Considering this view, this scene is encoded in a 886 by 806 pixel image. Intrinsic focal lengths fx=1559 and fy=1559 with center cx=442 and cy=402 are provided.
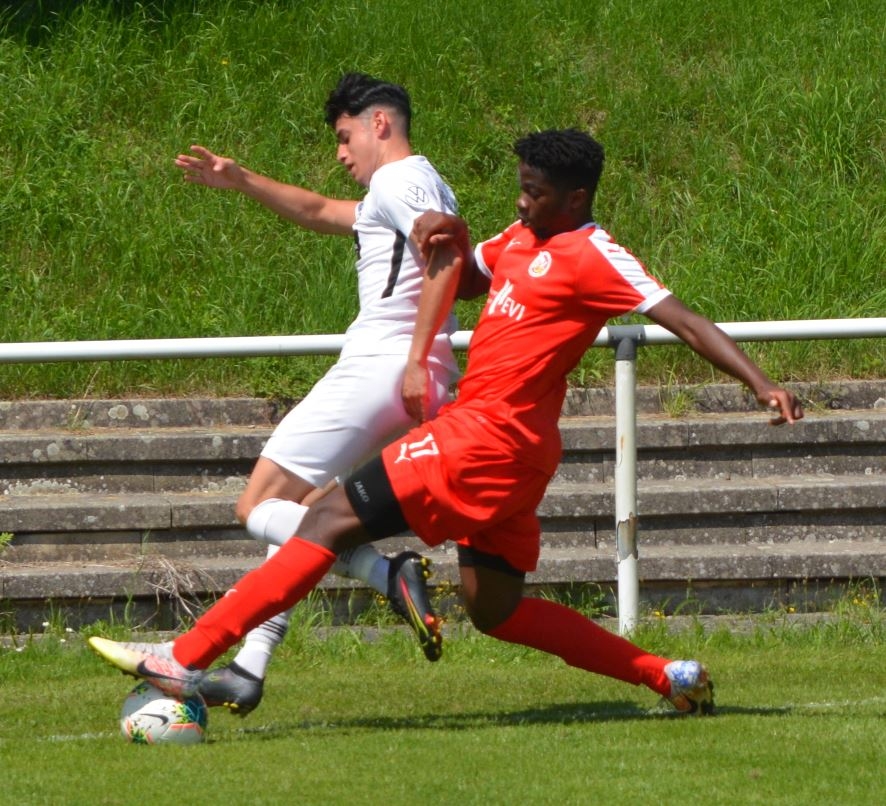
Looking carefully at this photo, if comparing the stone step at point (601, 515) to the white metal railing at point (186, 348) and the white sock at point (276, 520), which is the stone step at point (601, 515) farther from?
the white sock at point (276, 520)

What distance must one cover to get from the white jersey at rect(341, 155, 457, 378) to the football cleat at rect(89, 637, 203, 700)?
1.19m

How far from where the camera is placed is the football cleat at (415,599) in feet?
15.6

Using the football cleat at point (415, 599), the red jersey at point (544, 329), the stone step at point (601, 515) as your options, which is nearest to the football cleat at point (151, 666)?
the football cleat at point (415, 599)

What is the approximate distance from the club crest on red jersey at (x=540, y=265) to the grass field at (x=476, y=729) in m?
1.44

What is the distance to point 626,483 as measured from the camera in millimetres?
6254

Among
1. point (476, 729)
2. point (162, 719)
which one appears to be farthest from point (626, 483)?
point (162, 719)

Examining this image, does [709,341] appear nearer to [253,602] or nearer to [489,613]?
[489,613]

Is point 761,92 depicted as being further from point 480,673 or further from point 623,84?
point 480,673

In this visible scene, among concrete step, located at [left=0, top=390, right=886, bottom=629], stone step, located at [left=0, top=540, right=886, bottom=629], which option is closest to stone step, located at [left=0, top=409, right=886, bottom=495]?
concrete step, located at [left=0, top=390, right=886, bottom=629]

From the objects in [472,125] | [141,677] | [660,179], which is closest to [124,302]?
[472,125]

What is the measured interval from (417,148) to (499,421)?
552 centimetres

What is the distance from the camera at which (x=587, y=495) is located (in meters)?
7.05

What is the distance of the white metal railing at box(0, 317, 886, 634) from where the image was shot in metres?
6.07

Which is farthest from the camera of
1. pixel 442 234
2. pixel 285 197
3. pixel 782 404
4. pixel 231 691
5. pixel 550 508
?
pixel 550 508
